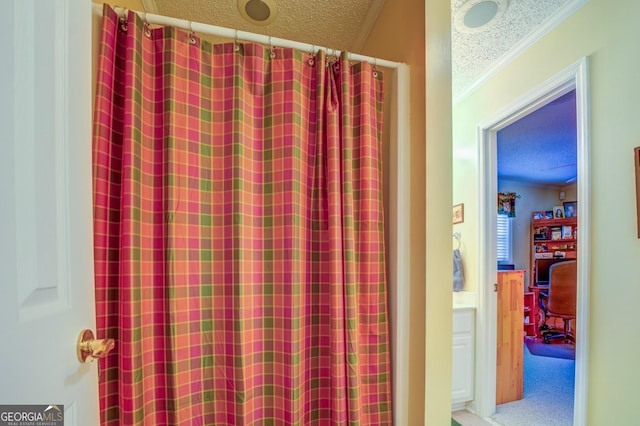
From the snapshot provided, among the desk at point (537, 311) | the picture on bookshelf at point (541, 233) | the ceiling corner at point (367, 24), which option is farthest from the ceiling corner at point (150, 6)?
the picture on bookshelf at point (541, 233)

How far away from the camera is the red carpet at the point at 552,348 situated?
3.23 meters

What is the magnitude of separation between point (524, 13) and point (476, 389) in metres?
2.52

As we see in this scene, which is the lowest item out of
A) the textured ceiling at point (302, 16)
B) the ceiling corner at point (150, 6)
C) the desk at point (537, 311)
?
the desk at point (537, 311)

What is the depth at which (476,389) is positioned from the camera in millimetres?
1966

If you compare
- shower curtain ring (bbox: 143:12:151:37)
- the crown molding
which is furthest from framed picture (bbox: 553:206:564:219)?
shower curtain ring (bbox: 143:12:151:37)

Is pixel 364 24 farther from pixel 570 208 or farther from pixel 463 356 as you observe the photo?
pixel 570 208

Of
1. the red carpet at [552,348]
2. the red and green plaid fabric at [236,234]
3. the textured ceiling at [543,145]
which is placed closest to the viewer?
the red and green plaid fabric at [236,234]

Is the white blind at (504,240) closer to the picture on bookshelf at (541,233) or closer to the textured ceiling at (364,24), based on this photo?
the picture on bookshelf at (541,233)

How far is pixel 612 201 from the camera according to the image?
1.31 metres

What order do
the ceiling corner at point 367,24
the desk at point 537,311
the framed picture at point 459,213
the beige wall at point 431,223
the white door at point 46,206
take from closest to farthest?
the white door at point 46,206, the beige wall at point 431,223, the ceiling corner at point 367,24, the framed picture at point 459,213, the desk at point 537,311

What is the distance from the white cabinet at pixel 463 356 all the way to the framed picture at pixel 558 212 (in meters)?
4.37

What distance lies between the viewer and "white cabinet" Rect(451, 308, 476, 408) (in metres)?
1.95

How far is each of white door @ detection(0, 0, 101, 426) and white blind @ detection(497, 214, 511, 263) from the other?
228 inches

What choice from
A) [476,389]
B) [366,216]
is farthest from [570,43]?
[476,389]
